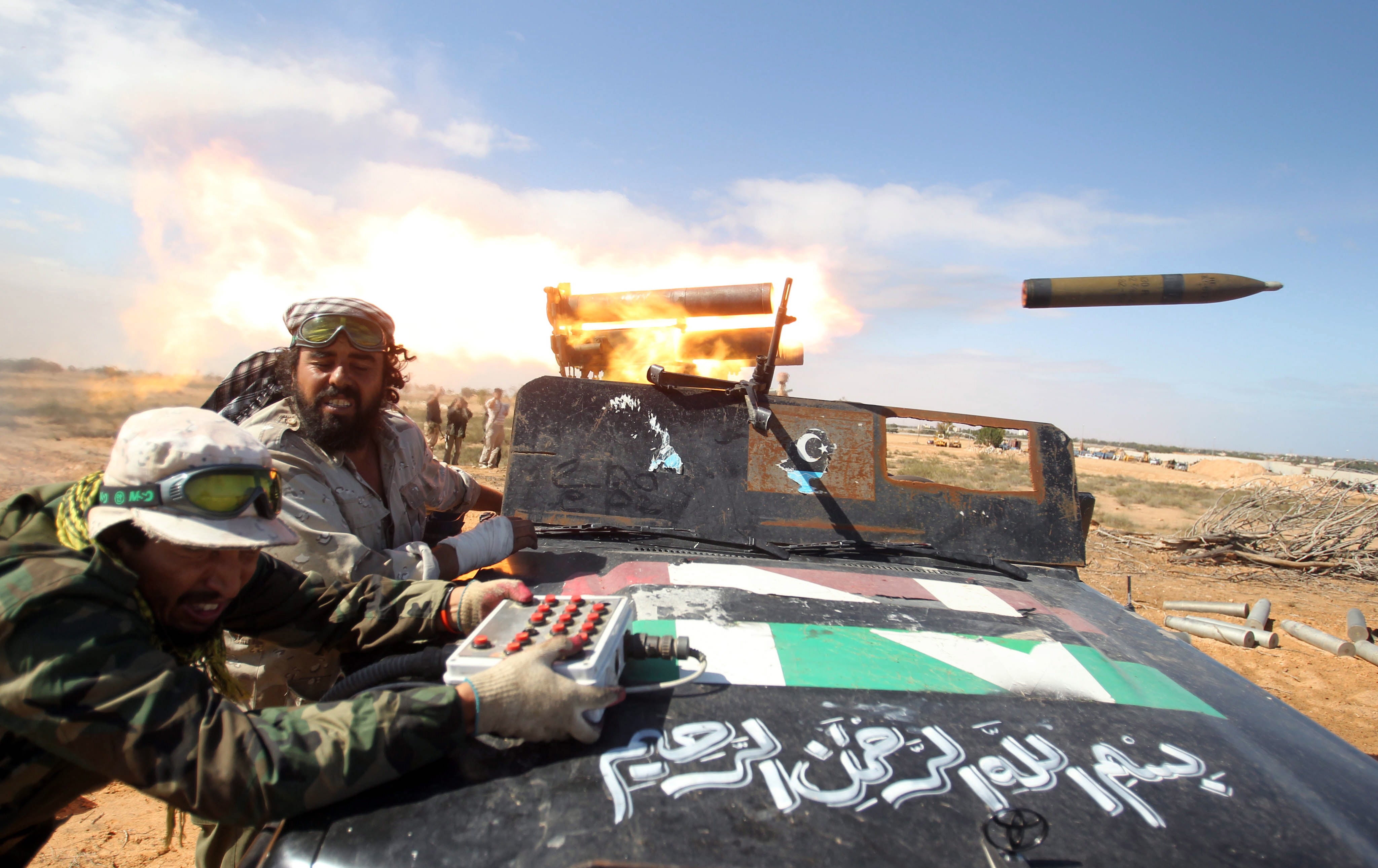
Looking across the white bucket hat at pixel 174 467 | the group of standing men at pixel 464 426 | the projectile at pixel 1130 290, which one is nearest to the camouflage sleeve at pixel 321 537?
the white bucket hat at pixel 174 467

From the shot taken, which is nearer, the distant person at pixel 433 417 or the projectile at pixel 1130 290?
the projectile at pixel 1130 290

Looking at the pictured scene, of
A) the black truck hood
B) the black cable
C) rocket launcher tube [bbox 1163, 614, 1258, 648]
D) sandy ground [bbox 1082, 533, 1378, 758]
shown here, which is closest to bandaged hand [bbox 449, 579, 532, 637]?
the black cable

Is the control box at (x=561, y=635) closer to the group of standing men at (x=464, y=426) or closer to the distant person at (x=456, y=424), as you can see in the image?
the group of standing men at (x=464, y=426)

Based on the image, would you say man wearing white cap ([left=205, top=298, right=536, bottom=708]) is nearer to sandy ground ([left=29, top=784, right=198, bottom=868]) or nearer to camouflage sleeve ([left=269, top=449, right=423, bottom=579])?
camouflage sleeve ([left=269, top=449, right=423, bottom=579])

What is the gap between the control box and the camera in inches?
54.5

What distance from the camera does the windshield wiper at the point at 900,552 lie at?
2.65m

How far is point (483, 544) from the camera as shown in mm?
2447

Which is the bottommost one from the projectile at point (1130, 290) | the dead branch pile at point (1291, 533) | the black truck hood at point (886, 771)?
the dead branch pile at point (1291, 533)

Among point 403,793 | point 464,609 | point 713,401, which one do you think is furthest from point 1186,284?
point 403,793

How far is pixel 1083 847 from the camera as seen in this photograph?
110 cm

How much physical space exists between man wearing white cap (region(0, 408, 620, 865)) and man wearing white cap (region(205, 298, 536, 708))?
0.60m

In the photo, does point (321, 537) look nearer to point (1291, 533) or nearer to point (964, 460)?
point (1291, 533)

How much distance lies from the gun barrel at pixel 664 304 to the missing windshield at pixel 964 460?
1.04 m

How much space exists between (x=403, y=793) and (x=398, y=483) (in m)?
1.77
